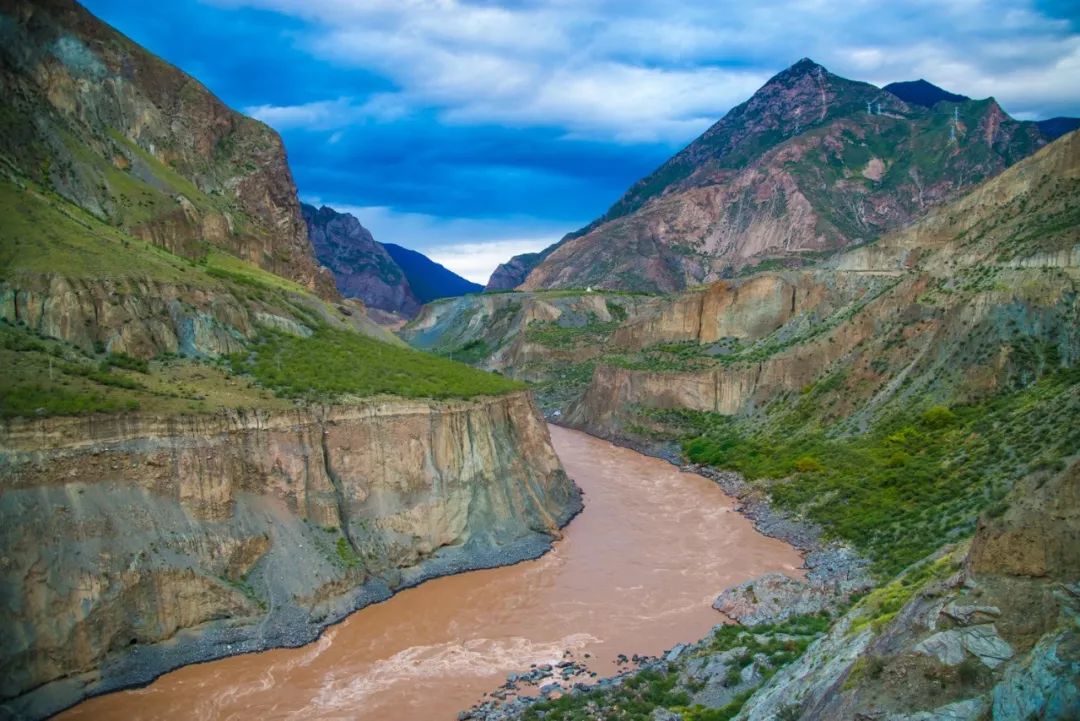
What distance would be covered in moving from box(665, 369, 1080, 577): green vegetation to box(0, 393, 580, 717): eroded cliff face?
1549cm

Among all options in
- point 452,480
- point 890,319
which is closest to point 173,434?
point 452,480

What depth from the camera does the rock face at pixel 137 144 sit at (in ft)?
153

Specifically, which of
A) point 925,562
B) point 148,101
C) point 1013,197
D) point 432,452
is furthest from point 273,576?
point 1013,197

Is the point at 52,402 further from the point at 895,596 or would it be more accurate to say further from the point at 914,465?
the point at 914,465

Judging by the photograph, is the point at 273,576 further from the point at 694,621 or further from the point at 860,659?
the point at 860,659

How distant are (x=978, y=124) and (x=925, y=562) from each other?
160435mm

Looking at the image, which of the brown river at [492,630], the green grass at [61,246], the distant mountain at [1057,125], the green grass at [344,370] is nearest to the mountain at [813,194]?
the distant mountain at [1057,125]

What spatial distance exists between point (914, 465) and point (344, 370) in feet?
94.5

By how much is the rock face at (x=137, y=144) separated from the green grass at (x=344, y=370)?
1288 cm

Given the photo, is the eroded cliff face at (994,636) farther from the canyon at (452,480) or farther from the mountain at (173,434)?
the mountain at (173,434)

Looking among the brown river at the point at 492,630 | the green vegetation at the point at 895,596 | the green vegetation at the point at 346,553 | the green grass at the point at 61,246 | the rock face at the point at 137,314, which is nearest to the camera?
the green vegetation at the point at 895,596

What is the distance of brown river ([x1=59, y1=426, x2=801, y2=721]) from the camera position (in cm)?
2622

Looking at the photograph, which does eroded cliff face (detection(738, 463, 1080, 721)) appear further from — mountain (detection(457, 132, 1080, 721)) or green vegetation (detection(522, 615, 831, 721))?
green vegetation (detection(522, 615, 831, 721))

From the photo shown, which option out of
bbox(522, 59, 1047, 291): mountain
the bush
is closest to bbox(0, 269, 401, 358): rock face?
the bush
